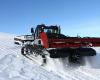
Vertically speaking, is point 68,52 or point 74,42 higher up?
point 74,42

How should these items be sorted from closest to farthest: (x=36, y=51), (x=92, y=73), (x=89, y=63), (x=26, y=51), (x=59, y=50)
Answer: (x=92, y=73) < (x=59, y=50) < (x=89, y=63) < (x=36, y=51) < (x=26, y=51)

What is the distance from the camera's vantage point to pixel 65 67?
12094 mm

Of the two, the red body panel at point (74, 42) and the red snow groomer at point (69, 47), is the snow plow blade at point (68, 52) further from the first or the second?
the red body panel at point (74, 42)

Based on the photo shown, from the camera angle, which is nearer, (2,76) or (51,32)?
(2,76)

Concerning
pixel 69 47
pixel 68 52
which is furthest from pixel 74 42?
pixel 68 52

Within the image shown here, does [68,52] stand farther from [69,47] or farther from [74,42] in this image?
[74,42]

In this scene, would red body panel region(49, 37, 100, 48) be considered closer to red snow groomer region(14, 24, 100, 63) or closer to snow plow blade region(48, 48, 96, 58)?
red snow groomer region(14, 24, 100, 63)

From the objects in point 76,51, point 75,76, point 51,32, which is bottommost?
point 75,76

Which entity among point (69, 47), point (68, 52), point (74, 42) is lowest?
point (68, 52)

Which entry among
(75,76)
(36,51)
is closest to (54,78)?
(75,76)

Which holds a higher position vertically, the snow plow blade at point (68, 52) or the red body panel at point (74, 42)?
the red body panel at point (74, 42)

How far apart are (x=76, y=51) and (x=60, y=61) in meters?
1.01

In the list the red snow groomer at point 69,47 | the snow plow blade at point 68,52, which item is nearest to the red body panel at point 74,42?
the red snow groomer at point 69,47

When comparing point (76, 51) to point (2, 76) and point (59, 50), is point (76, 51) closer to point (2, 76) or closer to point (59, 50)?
point (59, 50)
